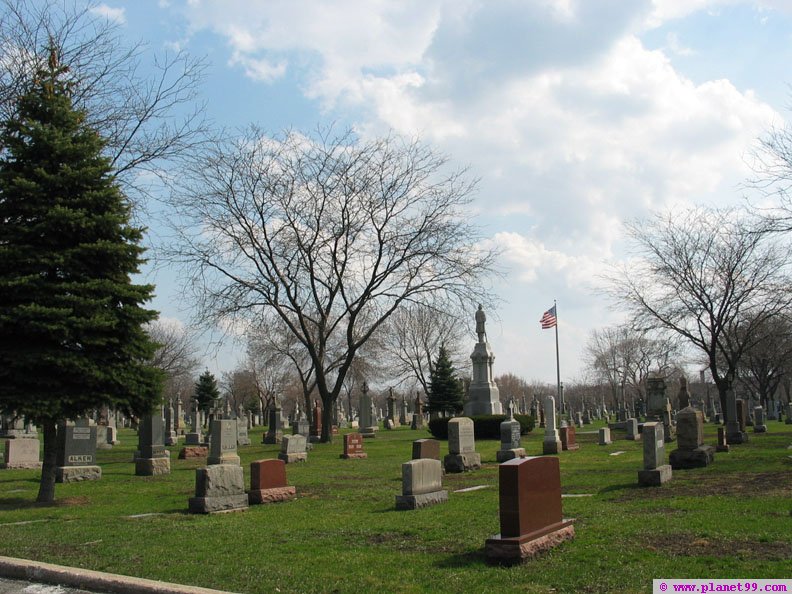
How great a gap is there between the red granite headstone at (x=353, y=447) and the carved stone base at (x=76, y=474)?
8.16 meters

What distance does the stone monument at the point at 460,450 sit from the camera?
18.3m

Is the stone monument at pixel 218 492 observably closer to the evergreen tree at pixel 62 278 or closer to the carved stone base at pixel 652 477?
the evergreen tree at pixel 62 278

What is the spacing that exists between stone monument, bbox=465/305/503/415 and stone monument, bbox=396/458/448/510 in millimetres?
23136

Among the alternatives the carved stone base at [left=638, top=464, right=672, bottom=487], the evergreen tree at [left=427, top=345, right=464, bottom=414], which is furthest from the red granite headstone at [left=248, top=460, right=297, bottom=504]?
the evergreen tree at [left=427, top=345, right=464, bottom=414]

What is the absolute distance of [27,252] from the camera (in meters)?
13.2

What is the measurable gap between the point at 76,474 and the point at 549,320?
30.4m

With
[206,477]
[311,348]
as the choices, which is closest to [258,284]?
[311,348]

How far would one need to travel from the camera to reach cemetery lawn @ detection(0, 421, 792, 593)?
6680mm

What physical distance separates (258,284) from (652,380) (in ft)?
57.7

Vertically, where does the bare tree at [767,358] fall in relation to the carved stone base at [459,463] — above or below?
above

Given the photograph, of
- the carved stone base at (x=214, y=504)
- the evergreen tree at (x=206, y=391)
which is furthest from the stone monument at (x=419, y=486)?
the evergreen tree at (x=206, y=391)

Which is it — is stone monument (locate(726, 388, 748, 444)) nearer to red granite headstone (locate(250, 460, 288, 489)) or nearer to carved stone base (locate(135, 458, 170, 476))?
red granite headstone (locate(250, 460, 288, 489))

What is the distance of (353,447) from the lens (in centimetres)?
2395

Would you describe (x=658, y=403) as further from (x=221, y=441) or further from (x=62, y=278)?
(x=62, y=278)
